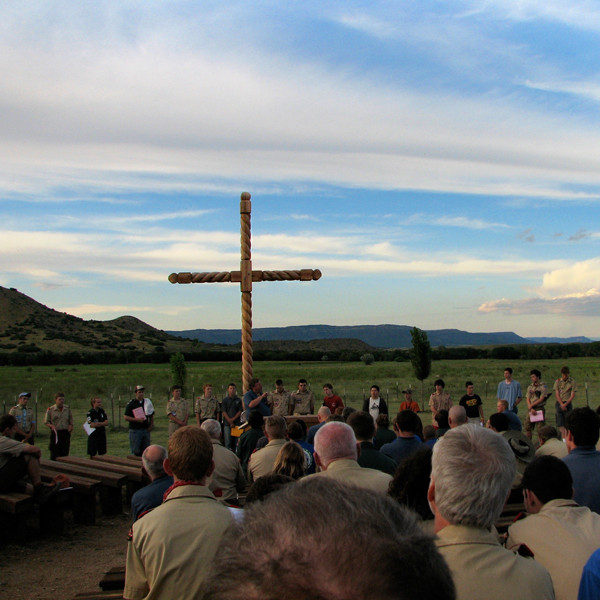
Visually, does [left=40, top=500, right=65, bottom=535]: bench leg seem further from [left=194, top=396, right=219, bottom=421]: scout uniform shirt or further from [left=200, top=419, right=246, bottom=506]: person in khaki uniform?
[left=194, top=396, right=219, bottom=421]: scout uniform shirt

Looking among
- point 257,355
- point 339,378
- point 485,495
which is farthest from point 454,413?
point 257,355

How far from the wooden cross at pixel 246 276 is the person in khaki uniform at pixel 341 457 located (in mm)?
4656

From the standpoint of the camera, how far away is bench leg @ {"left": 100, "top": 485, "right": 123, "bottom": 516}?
7902 millimetres

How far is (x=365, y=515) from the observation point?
0.83 meters

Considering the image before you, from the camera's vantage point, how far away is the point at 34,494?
675 cm

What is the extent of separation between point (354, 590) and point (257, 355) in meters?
81.4

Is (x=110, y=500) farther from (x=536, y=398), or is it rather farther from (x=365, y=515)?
(x=536, y=398)

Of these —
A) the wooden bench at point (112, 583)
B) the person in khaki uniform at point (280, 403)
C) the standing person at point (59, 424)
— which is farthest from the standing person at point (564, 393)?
the wooden bench at point (112, 583)

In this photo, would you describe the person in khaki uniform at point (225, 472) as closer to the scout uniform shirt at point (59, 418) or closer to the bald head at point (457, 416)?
the bald head at point (457, 416)

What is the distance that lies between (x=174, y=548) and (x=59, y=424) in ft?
30.2

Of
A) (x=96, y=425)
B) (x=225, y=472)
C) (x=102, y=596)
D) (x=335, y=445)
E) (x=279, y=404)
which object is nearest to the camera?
(x=335, y=445)

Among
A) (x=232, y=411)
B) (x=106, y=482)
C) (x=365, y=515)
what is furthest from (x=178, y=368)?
(x=365, y=515)

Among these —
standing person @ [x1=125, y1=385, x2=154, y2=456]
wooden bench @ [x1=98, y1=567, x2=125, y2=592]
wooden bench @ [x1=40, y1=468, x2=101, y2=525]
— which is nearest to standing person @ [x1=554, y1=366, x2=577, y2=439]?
standing person @ [x1=125, y1=385, x2=154, y2=456]

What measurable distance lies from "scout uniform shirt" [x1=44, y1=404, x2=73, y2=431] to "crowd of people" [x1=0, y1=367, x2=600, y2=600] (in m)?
3.83
